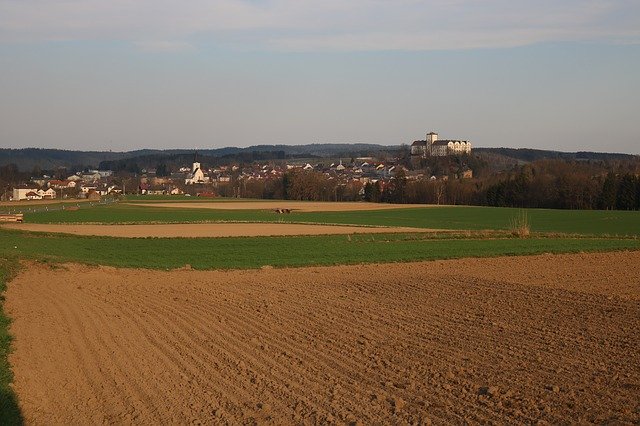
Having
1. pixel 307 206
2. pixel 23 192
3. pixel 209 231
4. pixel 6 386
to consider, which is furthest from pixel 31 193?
pixel 6 386

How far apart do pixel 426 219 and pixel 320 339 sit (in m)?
57.3

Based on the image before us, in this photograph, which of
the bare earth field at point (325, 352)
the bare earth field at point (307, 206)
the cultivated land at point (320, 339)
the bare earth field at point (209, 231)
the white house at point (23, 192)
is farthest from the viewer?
the white house at point (23, 192)

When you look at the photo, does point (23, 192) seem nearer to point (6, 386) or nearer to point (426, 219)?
point (426, 219)

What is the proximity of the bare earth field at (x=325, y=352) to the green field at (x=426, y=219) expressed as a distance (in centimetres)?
3581

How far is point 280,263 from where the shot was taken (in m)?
31.5

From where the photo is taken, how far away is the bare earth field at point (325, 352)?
9.78m

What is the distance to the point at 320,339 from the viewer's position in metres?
14.5

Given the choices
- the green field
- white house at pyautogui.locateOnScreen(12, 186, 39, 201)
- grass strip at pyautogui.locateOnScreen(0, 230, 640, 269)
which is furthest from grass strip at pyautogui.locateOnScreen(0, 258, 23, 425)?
white house at pyautogui.locateOnScreen(12, 186, 39, 201)

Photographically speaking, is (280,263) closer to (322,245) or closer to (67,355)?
(322,245)

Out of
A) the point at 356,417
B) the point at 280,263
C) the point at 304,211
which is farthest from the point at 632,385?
the point at 304,211

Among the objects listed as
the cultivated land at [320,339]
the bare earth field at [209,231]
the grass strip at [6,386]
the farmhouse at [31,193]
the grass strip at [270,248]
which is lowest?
the farmhouse at [31,193]

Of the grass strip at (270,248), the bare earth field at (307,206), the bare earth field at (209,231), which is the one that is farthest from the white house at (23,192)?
the grass strip at (270,248)

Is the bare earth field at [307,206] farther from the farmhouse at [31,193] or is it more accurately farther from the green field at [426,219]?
the farmhouse at [31,193]

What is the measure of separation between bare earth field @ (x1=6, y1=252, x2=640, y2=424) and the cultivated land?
4 cm
